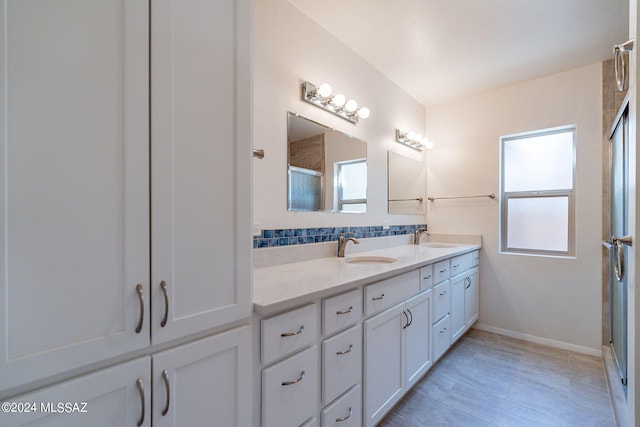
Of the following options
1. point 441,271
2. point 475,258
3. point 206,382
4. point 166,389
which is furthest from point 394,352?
point 475,258

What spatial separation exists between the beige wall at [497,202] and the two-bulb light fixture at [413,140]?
0.66ft

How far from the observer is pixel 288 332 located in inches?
41.5

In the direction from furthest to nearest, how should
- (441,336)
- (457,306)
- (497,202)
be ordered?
(497,202) < (457,306) < (441,336)

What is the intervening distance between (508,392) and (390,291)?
1.25 m

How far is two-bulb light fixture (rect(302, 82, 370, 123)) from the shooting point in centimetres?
192

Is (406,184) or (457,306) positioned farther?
(406,184)

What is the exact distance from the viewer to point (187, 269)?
0.82 meters

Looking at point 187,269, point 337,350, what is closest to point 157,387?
point 187,269

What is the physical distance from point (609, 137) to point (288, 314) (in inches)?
118

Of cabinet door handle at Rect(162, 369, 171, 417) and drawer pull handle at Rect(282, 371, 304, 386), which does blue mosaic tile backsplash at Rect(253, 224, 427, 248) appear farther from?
cabinet door handle at Rect(162, 369, 171, 417)

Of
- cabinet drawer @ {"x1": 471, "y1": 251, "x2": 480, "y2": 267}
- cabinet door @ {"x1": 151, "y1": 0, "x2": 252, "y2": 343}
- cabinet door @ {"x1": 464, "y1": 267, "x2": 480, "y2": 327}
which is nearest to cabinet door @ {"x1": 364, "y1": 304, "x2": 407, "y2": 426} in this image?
cabinet door @ {"x1": 151, "y1": 0, "x2": 252, "y2": 343}

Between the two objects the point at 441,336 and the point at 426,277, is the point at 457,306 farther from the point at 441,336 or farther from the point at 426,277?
the point at 426,277
